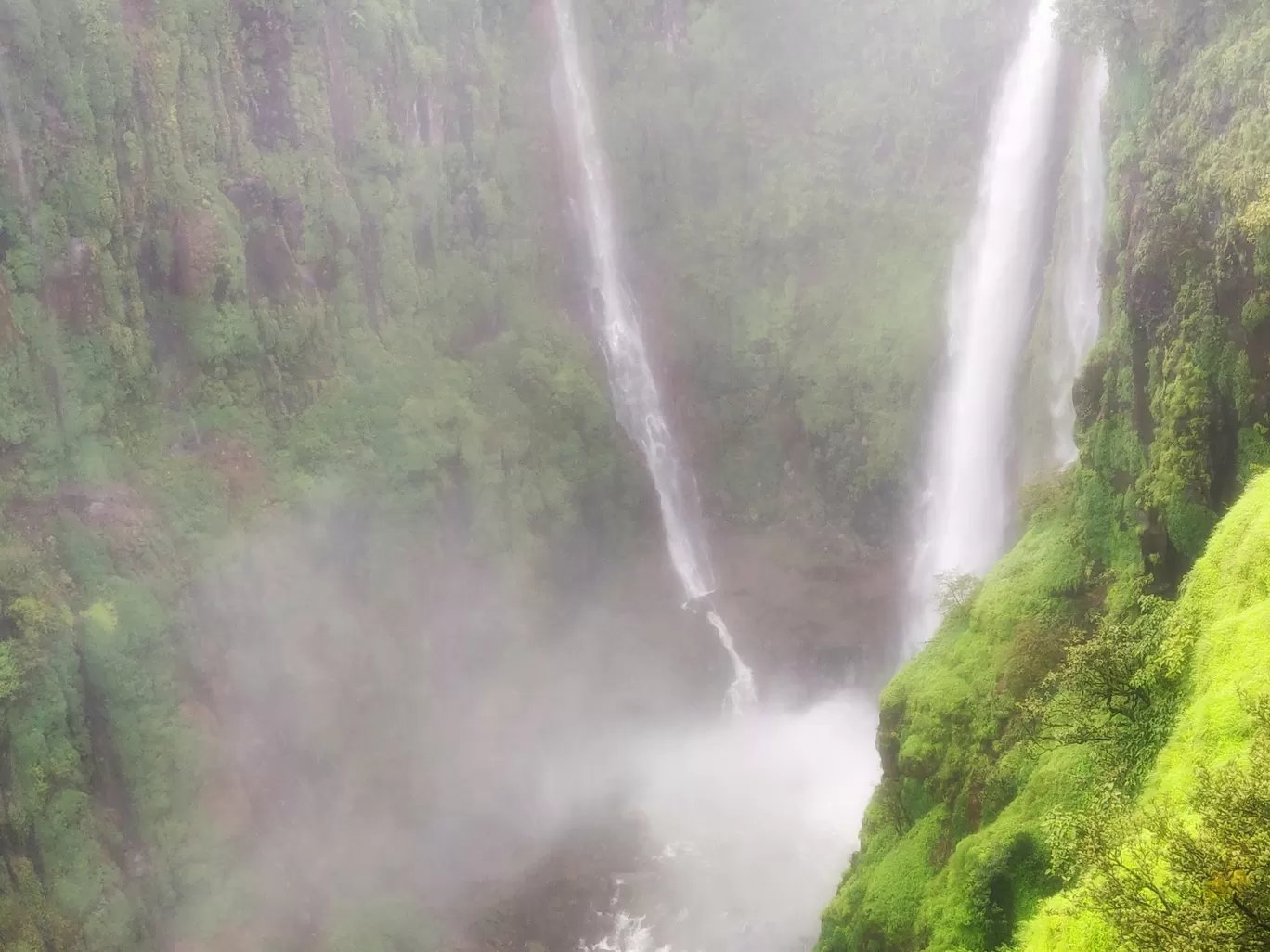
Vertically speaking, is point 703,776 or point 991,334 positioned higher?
point 991,334

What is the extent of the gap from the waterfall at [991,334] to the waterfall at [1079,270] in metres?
2.65

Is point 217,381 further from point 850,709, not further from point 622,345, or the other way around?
point 850,709

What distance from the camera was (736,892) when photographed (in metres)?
26.5

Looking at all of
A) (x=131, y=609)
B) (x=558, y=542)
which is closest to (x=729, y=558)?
(x=558, y=542)

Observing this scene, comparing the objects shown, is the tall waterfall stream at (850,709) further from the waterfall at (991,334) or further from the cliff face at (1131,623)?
the cliff face at (1131,623)

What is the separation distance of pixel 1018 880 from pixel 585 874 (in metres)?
18.4

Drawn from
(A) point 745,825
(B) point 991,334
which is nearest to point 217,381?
(A) point 745,825

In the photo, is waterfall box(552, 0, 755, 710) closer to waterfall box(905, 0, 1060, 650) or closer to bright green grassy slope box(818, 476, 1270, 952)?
waterfall box(905, 0, 1060, 650)

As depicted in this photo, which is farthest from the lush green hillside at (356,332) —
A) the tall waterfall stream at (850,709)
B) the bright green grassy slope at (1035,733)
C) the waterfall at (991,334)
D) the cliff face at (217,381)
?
the bright green grassy slope at (1035,733)

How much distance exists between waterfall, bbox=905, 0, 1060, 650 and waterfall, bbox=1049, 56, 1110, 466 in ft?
8.68

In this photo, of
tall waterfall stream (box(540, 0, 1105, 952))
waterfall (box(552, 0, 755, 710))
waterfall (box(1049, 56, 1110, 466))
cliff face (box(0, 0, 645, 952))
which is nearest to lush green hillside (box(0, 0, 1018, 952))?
cliff face (box(0, 0, 645, 952))

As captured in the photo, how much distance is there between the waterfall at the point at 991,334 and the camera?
2872 centimetres

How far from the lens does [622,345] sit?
37.8 meters

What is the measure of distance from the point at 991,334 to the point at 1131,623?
1950 cm
